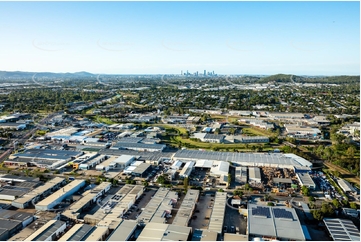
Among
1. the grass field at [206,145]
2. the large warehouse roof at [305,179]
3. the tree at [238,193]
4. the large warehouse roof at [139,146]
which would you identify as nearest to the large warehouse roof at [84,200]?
the tree at [238,193]

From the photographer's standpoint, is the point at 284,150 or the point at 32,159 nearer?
the point at 32,159

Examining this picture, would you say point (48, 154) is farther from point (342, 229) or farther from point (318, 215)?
point (342, 229)

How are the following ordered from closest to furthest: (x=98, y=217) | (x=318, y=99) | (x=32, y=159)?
1. (x=98, y=217)
2. (x=32, y=159)
3. (x=318, y=99)

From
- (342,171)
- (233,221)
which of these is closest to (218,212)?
(233,221)

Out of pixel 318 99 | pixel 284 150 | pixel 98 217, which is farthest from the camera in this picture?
pixel 318 99

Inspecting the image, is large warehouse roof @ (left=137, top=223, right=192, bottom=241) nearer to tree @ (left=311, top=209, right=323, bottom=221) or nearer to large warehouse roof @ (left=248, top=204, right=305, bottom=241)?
large warehouse roof @ (left=248, top=204, right=305, bottom=241)

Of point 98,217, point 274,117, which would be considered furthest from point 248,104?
point 98,217

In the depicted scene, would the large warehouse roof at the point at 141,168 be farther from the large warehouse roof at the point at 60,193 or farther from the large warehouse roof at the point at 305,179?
the large warehouse roof at the point at 305,179

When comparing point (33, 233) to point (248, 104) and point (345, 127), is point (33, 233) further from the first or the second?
point (248, 104)
